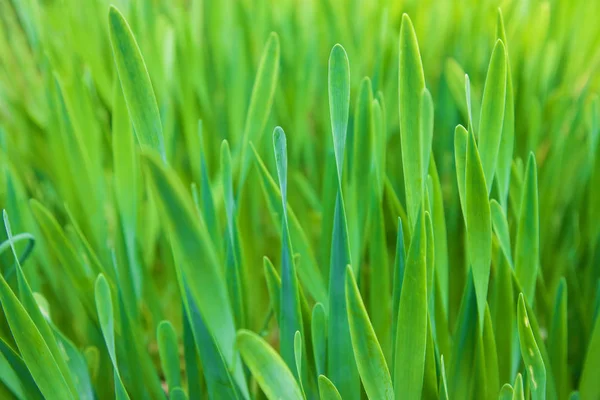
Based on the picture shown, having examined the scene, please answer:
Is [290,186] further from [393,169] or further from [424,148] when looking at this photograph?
[424,148]

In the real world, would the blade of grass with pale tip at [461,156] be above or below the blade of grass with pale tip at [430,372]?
above

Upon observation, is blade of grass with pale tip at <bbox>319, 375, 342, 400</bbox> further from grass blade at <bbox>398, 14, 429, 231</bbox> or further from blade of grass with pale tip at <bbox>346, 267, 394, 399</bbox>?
grass blade at <bbox>398, 14, 429, 231</bbox>

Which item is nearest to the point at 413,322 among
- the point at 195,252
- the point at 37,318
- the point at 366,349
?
the point at 366,349

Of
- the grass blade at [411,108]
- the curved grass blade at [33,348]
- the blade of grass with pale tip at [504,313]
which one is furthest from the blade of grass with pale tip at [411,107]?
the curved grass blade at [33,348]

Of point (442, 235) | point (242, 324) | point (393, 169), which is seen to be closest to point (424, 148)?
point (442, 235)

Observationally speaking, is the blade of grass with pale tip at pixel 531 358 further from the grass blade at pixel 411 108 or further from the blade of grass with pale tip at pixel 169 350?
the blade of grass with pale tip at pixel 169 350
